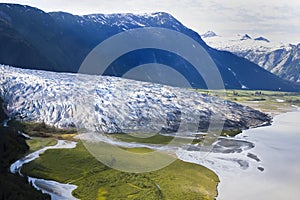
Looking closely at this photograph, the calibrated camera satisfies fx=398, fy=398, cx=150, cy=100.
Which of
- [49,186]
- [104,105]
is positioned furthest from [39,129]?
[49,186]

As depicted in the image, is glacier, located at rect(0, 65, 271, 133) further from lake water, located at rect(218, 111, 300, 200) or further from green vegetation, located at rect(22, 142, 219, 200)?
green vegetation, located at rect(22, 142, 219, 200)

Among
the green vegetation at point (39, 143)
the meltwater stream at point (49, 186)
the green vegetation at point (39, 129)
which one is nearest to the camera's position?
the meltwater stream at point (49, 186)

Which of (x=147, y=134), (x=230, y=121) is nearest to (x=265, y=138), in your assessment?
(x=230, y=121)

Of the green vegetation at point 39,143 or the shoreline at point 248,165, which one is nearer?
the shoreline at point 248,165

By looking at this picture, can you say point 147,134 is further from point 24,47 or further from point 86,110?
point 24,47

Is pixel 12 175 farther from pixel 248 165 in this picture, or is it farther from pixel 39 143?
pixel 248 165

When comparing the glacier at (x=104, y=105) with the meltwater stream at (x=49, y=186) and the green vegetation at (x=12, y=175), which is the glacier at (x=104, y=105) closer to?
the green vegetation at (x=12, y=175)

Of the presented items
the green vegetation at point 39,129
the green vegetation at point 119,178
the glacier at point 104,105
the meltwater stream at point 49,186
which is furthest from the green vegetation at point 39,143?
the glacier at point 104,105
